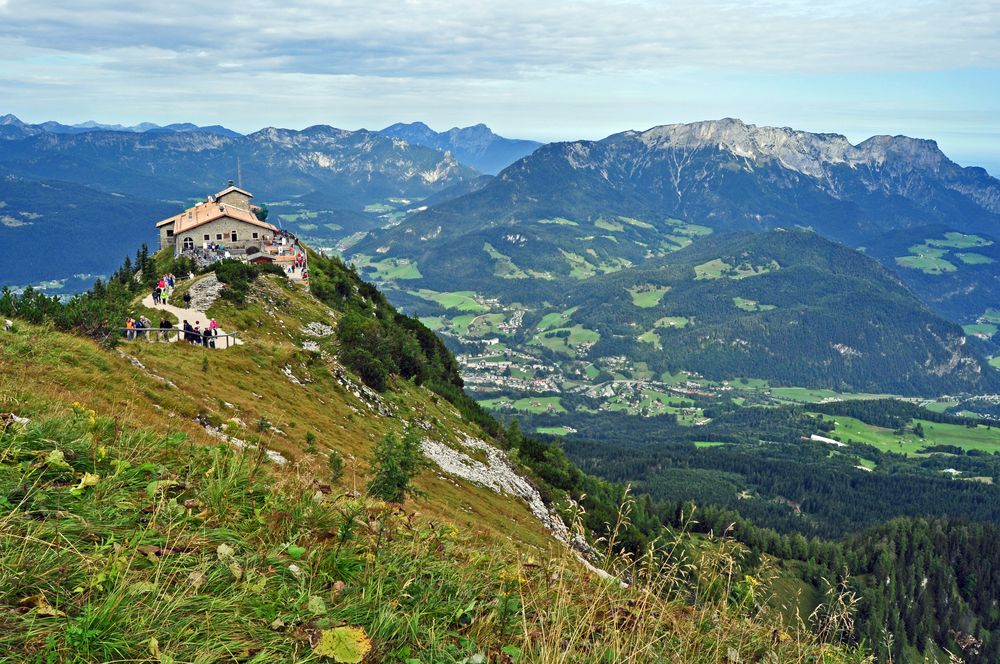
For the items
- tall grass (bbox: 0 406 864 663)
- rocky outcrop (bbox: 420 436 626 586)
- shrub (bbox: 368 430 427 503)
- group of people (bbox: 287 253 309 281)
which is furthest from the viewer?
group of people (bbox: 287 253 309 281)

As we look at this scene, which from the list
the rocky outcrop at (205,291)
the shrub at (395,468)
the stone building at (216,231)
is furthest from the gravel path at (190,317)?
the stone building at (216,231)

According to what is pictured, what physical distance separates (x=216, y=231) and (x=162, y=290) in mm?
28959

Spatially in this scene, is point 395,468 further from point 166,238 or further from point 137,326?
point 166,238

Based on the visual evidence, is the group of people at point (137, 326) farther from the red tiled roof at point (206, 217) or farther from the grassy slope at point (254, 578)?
the red tiled roof at point (206, 217)

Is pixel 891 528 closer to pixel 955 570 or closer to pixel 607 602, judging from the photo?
pixel 955 570

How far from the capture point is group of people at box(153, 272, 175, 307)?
5222cm

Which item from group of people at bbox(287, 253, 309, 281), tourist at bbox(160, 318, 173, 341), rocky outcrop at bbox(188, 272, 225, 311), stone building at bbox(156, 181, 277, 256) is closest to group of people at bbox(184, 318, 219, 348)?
tourist at bbox(160, 318, 173, 341)

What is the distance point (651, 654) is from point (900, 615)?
160m

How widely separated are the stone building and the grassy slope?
75089 mm

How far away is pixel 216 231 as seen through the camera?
80.4 metres

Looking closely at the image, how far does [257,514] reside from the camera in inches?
306

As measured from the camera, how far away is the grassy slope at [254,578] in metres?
5.58

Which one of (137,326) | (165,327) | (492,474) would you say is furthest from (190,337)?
(492,474)

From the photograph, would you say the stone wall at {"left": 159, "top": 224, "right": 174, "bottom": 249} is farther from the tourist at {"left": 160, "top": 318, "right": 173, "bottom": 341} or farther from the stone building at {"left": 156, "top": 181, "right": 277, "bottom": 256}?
the tourist at {"left": 160, "top": 318, "right": 173, "bottom": 341}
